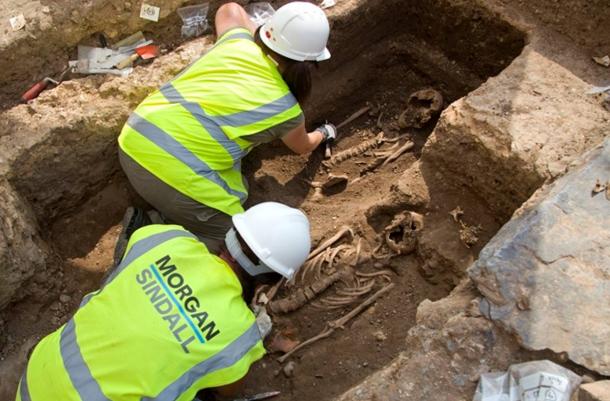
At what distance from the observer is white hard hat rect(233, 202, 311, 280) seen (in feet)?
8.71

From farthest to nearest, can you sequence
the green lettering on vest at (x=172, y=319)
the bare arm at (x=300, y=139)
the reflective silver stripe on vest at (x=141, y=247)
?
the bare arm at (x=300, y=139) → the reflective silver stripe on vest at (x=141, y=247) → the green lettering on vest at (x=172, y=319)

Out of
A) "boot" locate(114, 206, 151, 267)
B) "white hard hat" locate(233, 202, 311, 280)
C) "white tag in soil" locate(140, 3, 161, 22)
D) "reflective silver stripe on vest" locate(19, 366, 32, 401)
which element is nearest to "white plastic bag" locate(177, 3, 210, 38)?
"white tag in soil" locate(140, 3, 161, 22)

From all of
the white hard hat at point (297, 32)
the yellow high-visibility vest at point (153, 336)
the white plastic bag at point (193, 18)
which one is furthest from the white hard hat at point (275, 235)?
the white plastic bag at point (193, 18)

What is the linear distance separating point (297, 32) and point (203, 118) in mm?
755

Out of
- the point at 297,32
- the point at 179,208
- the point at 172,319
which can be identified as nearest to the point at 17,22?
the point at 179,208

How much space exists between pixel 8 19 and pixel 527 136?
3.32 metres

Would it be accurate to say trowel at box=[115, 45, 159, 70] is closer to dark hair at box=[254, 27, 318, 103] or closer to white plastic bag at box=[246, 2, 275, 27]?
white plastic bag at box=[246, 2, 275, 27]

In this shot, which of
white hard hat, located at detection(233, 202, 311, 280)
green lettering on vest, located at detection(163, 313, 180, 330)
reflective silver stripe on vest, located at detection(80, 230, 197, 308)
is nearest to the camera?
green lettering on vest, located at detection(163, 313, 180, 330)

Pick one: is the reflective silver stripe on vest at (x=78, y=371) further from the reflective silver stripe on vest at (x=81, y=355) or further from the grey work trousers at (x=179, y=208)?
the grey work trousers at (x=179, y=208)

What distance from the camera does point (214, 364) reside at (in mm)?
2418

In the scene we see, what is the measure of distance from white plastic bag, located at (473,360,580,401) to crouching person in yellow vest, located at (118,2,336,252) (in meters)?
1.81

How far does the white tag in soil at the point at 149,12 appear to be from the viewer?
3882mm

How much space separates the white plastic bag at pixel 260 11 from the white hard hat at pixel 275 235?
6.35 ft

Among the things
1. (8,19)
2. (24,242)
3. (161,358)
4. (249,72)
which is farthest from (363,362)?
(8,19)
